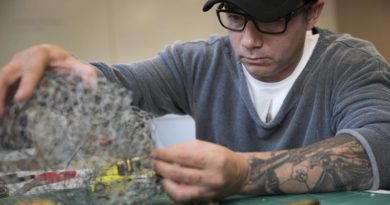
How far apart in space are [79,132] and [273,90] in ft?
1.99

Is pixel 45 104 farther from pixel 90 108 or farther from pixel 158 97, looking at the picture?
pixel 158 97

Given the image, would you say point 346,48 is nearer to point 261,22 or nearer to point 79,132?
point 261,22

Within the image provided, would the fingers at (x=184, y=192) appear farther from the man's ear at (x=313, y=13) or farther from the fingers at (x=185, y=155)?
the man's ear at (x=313, y=13)

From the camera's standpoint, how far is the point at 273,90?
1.07m

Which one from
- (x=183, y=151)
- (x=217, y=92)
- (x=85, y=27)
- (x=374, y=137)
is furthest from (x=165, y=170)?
(x=85, y=27)

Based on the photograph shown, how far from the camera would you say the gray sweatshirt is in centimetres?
82

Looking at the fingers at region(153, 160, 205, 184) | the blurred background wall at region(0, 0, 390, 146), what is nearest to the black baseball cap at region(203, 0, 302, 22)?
the fingers at region(153, 160, 205, 184)

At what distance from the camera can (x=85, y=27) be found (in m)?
1.97

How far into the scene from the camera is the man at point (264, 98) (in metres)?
0.65

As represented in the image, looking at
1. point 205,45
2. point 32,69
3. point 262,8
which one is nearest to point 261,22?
point 262,8

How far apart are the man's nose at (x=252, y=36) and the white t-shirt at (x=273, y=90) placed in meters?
0.17

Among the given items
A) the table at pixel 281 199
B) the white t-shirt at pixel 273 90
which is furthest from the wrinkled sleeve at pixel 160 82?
the table at pixel 281 199

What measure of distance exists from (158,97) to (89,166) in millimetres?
575

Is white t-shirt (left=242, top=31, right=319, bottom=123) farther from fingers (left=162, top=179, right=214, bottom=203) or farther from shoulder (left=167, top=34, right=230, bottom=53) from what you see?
fingers (left=162, top=179, right=214, bottom=203)
